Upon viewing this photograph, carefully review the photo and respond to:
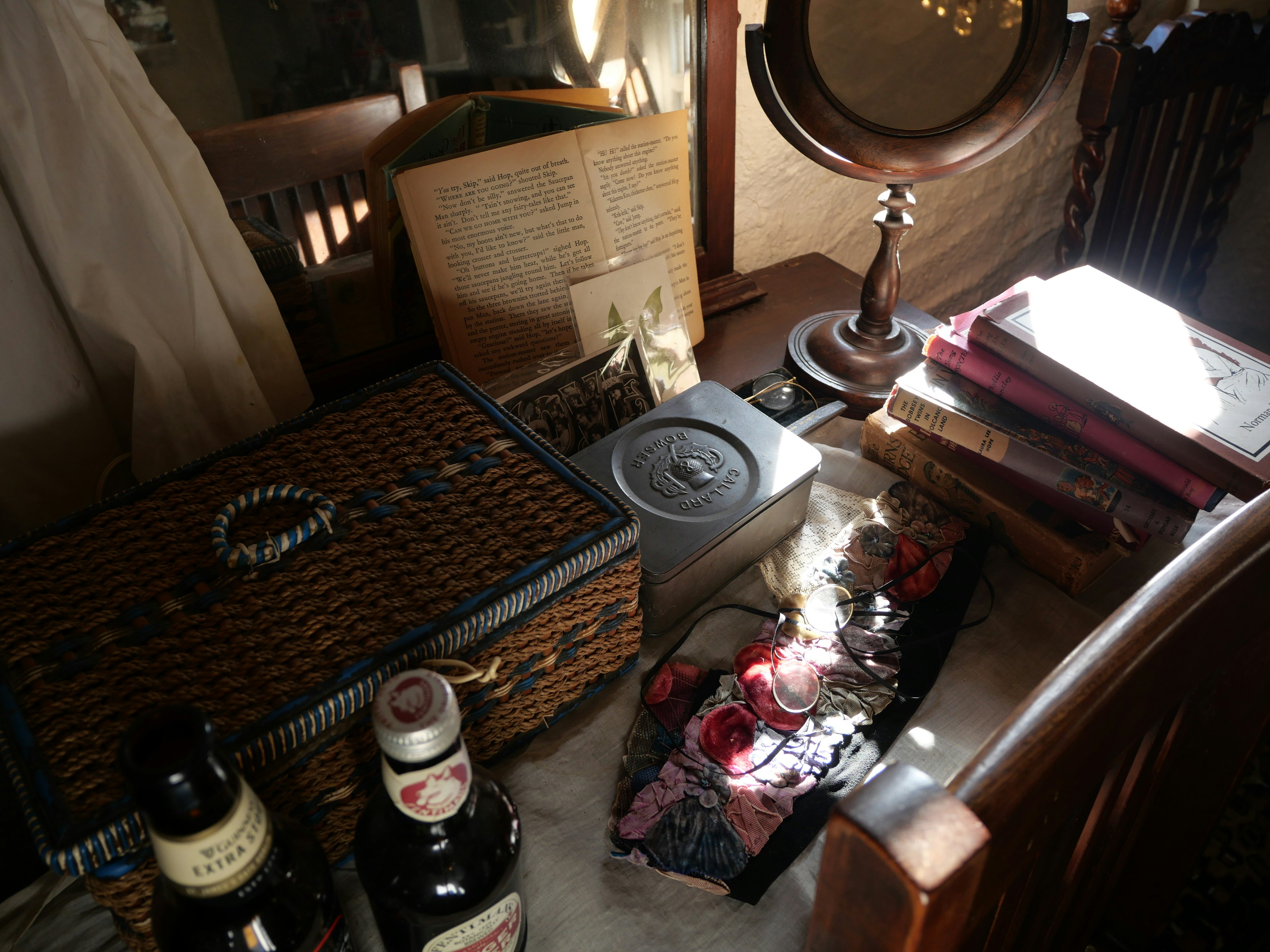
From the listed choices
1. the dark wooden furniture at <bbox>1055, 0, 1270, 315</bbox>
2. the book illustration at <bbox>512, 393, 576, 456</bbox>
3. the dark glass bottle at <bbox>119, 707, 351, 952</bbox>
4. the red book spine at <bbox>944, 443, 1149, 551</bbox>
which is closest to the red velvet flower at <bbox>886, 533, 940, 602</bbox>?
the red book spine at <bbox>944, 443, 1149, 551</bbox>

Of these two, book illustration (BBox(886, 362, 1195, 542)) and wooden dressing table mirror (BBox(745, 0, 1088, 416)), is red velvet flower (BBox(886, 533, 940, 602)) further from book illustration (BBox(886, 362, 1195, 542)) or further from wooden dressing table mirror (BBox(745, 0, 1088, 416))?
wooden dressing table mirror (BBox(745, 0, 1088, 416))

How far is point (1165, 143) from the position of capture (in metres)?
1.33

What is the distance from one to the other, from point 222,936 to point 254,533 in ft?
0.85

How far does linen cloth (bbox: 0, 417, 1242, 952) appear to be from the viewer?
564mm

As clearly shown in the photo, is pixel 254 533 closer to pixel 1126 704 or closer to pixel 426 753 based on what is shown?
pixel 426 753

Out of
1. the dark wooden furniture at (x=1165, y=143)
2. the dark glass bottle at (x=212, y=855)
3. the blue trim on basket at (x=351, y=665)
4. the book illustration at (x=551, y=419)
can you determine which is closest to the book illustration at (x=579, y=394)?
the book illustration at (x=551, y=419)

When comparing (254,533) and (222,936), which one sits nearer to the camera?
(222,936)

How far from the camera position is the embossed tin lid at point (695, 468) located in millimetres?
716

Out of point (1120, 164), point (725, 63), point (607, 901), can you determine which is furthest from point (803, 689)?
point (1120, 164)

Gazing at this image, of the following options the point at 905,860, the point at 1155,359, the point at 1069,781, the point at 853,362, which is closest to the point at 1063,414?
the point at 1155,359

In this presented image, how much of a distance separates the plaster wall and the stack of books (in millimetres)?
474

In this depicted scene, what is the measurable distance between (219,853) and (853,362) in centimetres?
84

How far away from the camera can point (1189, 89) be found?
1254mm

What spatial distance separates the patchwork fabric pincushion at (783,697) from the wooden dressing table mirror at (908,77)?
0.36 m
